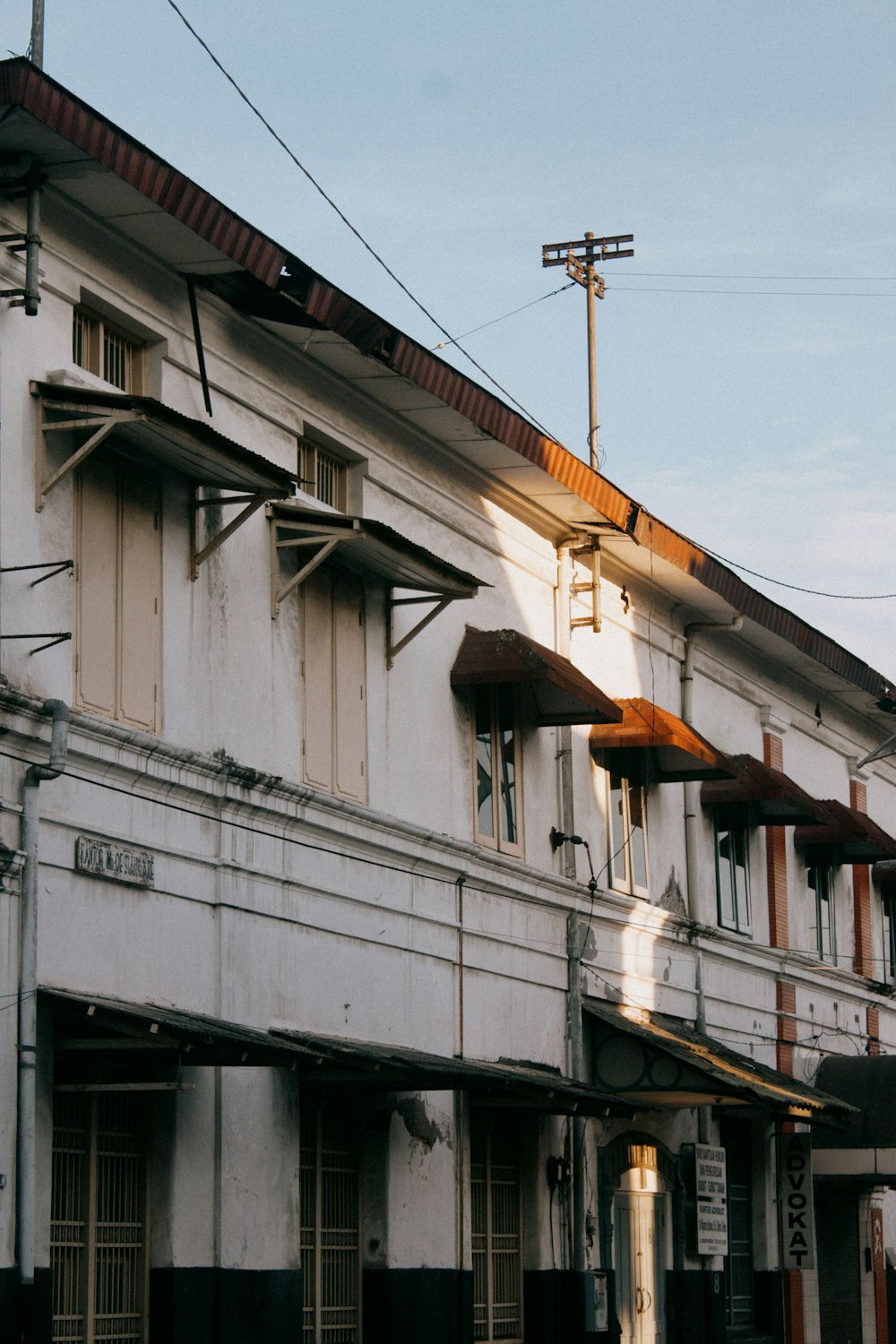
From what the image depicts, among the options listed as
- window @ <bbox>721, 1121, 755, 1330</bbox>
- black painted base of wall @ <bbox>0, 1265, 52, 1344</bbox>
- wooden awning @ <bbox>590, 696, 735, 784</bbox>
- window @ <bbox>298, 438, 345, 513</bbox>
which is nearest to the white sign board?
window @ <bbox>721, 1121, 755, 1330</bbox>

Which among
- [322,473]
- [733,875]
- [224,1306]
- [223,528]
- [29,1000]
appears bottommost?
[224,1306]

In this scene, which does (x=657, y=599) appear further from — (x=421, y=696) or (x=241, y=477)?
(x=241, y=477)

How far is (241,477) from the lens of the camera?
15219mm

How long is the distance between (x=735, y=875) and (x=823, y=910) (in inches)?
137

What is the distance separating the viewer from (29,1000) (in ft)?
42.8

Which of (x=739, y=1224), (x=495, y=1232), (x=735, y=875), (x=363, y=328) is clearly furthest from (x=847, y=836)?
(x=363, y=328)

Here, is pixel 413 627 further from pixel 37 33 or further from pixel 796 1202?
pixel 796 1202

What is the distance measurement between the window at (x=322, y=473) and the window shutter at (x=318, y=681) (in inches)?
30.1

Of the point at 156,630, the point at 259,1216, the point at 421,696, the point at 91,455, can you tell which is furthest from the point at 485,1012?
the point at 91,455

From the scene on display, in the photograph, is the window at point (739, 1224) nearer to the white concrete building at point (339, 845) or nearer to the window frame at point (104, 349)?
the white concrete building at point (339, 845)

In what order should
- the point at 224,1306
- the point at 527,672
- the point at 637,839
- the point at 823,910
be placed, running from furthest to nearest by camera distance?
the point at 823,910
the point at 637,839
the point at 527,672
the point at 224,1306

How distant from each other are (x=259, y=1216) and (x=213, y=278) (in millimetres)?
6786

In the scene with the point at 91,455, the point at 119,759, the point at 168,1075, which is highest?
the point at 91,455

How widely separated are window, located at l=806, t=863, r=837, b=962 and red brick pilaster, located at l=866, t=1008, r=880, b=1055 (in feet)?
5.33
